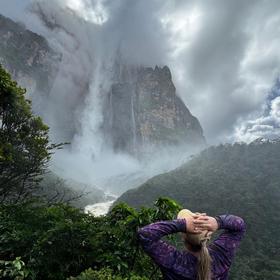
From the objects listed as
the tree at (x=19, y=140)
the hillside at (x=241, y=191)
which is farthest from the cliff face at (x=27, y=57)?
the tree at (x=19, y=140)

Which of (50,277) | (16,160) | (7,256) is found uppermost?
(16,160)

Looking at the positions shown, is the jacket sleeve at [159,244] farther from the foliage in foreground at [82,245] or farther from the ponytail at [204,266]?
the foliage in foreground at [82,245]

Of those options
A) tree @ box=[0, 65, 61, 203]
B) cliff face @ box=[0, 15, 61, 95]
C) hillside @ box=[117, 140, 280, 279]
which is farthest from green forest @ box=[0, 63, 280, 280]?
cliff face @ box=[0, 15, 61, 95]

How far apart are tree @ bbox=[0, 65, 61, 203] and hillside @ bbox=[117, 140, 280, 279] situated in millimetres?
39732

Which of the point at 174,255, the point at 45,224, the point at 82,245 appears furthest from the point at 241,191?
the point at 174,255

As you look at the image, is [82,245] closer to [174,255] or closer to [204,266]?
[174,255]

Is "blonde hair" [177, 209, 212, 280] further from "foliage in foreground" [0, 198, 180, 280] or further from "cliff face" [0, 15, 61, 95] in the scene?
"cliff face" [0, 15, 61, 95]

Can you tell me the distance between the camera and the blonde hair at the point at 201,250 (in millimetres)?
1960

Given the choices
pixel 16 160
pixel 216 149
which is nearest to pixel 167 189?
pixel 216 149

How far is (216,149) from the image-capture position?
150250 millimetres

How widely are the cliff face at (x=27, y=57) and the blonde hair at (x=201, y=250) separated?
481ft

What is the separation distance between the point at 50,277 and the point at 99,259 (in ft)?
2.47

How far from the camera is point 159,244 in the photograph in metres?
2.08

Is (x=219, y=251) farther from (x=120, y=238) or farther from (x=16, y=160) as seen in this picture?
(x=16, y=160)
